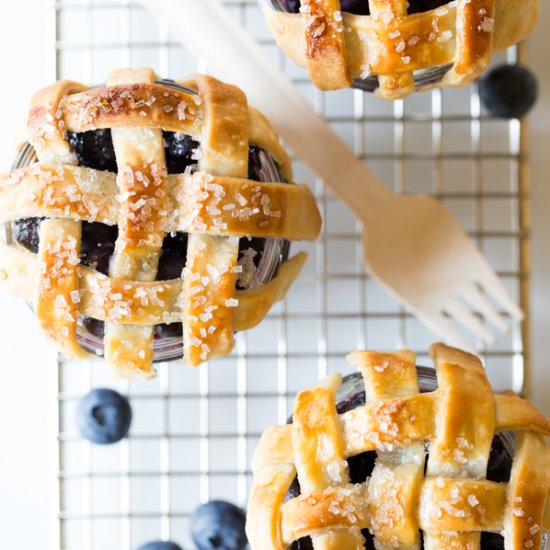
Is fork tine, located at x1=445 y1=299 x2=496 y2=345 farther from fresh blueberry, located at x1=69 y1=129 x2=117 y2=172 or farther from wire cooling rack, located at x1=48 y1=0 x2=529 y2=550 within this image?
fresh blueberry, located at x1=69 y1=129 x2=117 y2=172

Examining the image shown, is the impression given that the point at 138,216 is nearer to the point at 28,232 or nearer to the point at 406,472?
the point at 28,232

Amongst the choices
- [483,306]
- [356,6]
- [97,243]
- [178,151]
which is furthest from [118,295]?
[483,306]

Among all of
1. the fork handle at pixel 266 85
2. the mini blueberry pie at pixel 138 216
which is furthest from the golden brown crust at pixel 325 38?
the fork handle at pixel 266 85

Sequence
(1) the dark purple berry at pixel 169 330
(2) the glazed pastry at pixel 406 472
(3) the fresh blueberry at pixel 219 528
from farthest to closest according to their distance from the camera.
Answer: (3) the fresh blueberry at pixel 219 528 < (1) the dark purple berry at pixel 169 330 < (2) the glazed pastry at pixel 406 472

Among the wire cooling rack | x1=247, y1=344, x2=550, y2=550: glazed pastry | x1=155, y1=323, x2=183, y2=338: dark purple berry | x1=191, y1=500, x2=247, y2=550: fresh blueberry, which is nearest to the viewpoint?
x1=247, y1=344, x2=550, y2=550: glazed pastry

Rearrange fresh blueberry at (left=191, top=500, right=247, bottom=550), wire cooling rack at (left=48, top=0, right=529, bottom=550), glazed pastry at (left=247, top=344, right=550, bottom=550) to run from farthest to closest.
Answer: wire cooling rack at (left=48, top=0, right=529, bottom=550)
fresh blueberry at (left=191, top=500, right=247, bottom=550)
glazed pastry at (left=247, top=344, right=550, bottom=550)

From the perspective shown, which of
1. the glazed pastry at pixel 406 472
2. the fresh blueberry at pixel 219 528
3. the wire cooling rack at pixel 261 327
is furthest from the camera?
the wire cooling rack at pixel 261 327

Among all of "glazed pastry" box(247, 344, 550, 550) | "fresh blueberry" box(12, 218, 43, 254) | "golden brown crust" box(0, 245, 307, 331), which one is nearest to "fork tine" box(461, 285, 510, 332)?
"glazed pastry" box(247, 344, 550, 550)

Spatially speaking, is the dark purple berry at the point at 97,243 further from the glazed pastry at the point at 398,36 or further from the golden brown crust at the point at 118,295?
the glazed pastry at the point at 398,36
